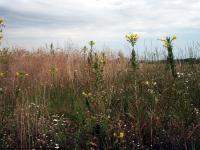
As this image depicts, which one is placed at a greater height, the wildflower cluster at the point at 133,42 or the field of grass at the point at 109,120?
the wildflower cluster at the point at 133,42

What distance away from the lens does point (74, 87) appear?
7.54 meters

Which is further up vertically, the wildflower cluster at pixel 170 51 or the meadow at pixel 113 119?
the wildflower cluster at pixel 170 51

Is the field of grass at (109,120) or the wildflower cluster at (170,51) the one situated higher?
the wildflower cluster at (170,51)

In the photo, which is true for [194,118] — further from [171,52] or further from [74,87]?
[74,87]

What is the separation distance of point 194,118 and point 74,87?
10.8 ft

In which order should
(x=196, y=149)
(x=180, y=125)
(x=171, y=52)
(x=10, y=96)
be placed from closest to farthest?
(x=196, y=149) → (x=180, y=125) → (x=171, y=52) → (x=10, y=96)

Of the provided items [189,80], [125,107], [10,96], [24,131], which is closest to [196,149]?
[125,107]

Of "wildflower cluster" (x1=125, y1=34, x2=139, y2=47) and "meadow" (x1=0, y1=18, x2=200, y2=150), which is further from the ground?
"wildflower cluster" (x1=125, y1=34, x2=139, y2=47)

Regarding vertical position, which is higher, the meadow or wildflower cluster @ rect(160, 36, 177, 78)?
wildflower cluster @ rect(160, 36, 177, 78)

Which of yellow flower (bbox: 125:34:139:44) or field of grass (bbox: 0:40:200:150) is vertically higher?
yellow flower (bbox: 125:34:139:44)

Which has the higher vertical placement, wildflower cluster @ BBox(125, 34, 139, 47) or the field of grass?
wildflower cluster @ BBox(125, 34, 139, 47)

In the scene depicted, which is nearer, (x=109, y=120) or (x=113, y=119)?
(x=109, y=120)

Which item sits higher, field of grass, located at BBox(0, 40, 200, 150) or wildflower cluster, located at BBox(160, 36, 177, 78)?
wildflower cluster, located at BBox(160, 36, 177, 78)

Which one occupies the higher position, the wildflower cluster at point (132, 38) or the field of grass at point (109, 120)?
Answer: the wildflower cluster at point (132, 38)
